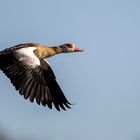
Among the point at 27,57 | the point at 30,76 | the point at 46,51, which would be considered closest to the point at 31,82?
the point at 30,76

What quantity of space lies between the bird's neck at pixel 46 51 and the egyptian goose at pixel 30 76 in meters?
0.44

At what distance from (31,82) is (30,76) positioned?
0.16 m

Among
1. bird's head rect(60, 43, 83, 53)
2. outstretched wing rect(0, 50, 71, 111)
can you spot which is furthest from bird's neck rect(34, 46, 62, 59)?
outstretched wing rect(0, 50, 71, 111)

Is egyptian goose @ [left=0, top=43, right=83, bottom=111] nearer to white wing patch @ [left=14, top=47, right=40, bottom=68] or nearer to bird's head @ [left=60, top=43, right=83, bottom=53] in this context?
white wing patch @ [left=14, top=47, right=40, bottom=68]


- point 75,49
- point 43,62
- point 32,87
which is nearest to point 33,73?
point 32,87

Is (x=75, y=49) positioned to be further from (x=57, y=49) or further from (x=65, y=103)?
(x=65, y=103)

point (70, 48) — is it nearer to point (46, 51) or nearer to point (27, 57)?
point (46, 51)

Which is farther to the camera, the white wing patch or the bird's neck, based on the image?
the bird's neck

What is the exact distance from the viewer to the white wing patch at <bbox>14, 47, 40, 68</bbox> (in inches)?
1025

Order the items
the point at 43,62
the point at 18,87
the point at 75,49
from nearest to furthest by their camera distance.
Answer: the point at 18,87 → the point at 43,62 → the point at 75,49

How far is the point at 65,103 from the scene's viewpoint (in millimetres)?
26516

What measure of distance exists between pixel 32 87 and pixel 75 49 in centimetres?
453

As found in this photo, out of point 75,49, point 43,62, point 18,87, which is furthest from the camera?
point 75,49

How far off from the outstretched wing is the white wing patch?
0.06 m
